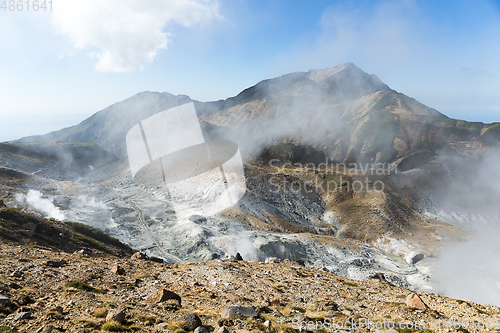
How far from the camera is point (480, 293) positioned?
125 feet

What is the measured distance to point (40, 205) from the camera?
4197 cm

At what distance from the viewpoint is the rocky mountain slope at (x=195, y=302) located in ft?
23.2

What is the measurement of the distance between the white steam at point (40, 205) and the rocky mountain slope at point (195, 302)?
28.8 m

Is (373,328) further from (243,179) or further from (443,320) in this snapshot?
(243,179)

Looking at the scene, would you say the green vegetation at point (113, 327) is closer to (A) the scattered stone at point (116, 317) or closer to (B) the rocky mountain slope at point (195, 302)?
(B) the rocky mountain slope at point (195, 302)

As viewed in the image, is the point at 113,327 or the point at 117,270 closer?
the point at 113,327

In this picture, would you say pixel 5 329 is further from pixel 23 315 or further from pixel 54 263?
pixel 54 263

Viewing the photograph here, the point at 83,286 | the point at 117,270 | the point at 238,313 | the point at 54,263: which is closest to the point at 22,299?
the point at 83,286

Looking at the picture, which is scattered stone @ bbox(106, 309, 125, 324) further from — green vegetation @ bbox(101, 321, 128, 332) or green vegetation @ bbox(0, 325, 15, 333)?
green vegetation @ bbox(0, 325, 15, 333)

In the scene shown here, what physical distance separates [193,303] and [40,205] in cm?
4578

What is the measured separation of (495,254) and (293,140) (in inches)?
4939

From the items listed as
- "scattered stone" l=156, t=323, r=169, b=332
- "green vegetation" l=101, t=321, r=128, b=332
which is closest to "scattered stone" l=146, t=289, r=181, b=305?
"scattered stone" l=156, t=323, r=169, b=332

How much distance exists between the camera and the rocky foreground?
7062mm

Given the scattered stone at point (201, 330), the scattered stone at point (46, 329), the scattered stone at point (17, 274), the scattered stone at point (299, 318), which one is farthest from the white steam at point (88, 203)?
the scattered stone at point (299, 318)
